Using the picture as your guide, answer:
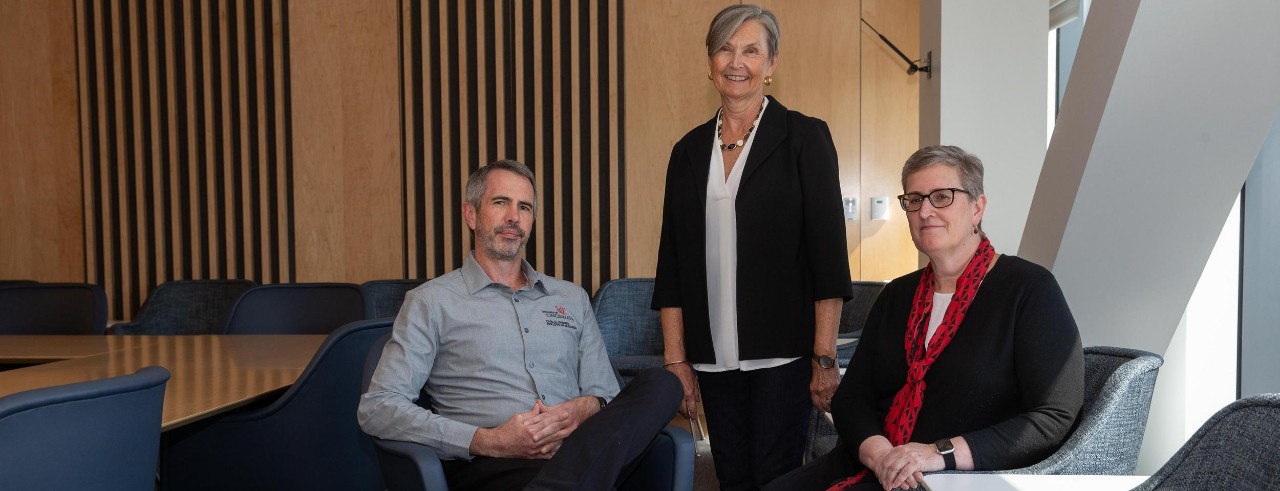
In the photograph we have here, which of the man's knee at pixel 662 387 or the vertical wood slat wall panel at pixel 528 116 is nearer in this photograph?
the man's knee at pixel 662 387

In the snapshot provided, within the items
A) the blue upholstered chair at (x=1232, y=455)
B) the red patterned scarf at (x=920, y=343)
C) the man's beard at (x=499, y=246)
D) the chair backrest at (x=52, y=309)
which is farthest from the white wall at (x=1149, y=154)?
the chair backrest at (x=52, y=309)

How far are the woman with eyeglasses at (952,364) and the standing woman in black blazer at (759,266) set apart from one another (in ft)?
0.38

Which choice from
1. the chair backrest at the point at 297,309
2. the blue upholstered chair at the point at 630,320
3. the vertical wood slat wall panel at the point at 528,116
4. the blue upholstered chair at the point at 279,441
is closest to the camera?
the blue upholstered chair at the point at 279,441

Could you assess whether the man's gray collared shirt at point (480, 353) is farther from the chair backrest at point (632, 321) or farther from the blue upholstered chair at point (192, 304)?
the blue upholstered chair at point (192, 304)

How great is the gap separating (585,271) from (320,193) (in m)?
1.81

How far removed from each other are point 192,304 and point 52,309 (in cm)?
98

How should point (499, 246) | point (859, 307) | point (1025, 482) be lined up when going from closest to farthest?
point (1025, 482)
point (499, 246)
point (859, 307)

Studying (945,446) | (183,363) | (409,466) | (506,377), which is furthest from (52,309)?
(945,446)

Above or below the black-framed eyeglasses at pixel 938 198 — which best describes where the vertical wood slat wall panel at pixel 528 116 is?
above

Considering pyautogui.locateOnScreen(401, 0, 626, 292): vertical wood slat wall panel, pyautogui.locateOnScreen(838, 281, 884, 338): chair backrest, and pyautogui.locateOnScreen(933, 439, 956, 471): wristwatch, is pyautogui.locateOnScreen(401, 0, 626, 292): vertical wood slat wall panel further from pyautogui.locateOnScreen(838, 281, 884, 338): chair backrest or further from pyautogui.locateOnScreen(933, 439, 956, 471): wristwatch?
pyautogui.locateOnScreen(933, 439, 956, 471): wristwatch

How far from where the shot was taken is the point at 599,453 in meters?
1.96

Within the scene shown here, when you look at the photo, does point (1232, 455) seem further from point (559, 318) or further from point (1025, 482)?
point (559, 318)

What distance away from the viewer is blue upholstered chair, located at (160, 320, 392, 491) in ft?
8.89

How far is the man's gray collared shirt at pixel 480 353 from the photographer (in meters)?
2.35
